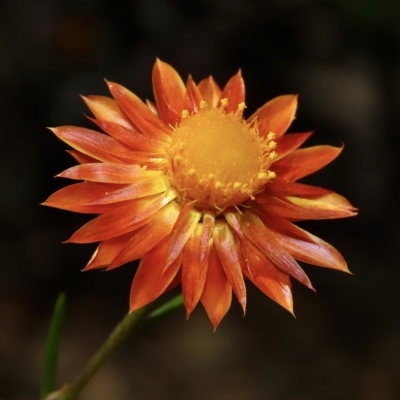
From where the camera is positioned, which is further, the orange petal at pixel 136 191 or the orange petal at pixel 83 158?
the orange petal at pixel 83 158

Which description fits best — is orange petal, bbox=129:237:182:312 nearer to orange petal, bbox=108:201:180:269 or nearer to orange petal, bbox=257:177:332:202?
orange petal, bbox=108:201:180:269

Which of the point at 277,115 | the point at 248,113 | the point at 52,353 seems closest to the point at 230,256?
the point at 277,115

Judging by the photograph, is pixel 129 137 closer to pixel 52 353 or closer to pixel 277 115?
pixel 277 115

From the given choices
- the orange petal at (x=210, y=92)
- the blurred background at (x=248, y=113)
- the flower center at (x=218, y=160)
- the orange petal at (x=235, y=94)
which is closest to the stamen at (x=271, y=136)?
the flower center at (x=218, y=160)

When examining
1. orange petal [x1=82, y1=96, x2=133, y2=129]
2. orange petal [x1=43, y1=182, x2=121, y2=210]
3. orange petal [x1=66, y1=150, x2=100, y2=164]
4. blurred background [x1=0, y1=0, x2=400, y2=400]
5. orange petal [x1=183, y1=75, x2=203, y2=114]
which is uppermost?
orange petal [x1=82, y1=96, x2=133, y2=129]

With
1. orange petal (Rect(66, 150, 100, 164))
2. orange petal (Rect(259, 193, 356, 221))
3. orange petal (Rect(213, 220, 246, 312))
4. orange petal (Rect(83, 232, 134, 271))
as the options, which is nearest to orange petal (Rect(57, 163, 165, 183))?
orange petal (Rect(66, 150, 100, 164))

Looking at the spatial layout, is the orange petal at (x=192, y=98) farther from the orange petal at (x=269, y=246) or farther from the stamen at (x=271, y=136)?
the orange petal at (x=269, y=246)
